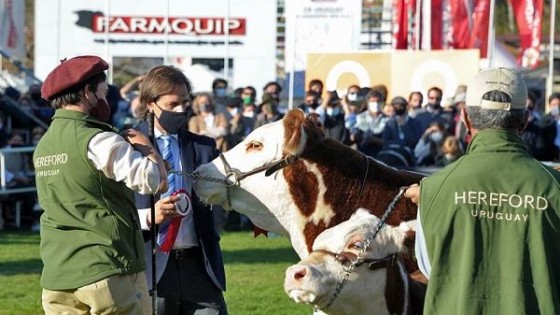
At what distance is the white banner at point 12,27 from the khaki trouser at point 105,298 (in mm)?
20849

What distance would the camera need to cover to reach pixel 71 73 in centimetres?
598

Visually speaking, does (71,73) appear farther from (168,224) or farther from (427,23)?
(427,23)

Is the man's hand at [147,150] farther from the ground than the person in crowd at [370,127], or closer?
farther from the ground

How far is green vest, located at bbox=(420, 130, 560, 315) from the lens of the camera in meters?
4.70

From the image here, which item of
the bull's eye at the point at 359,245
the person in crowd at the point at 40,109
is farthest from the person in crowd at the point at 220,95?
the bull's eye at the point at 359,245

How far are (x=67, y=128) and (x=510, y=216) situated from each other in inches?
88.1

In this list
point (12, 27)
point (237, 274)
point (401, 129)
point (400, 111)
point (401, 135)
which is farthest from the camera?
point (12, 27)

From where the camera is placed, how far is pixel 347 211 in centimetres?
687

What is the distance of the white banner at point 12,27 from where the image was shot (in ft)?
87.9

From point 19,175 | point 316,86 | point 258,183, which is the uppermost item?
point 316,86

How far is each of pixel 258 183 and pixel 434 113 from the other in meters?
13.3

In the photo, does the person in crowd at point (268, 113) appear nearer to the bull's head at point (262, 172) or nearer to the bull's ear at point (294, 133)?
the bull's head at point (262, 172)

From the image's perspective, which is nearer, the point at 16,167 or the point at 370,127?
the point at 370,127

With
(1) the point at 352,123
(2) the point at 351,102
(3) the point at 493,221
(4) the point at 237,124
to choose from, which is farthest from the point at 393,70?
(3) the point at 493,221
